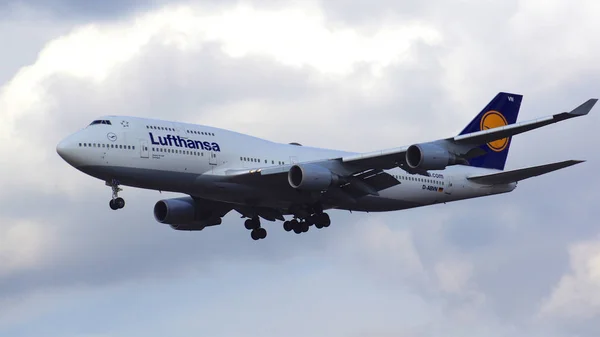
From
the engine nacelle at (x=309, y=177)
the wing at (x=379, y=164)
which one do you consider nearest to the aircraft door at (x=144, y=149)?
the wing at (x=379, y=164)

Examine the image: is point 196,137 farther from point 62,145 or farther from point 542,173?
point 542,173

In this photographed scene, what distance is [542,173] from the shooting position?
69000 mm

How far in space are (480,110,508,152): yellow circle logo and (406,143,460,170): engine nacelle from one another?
14602mm

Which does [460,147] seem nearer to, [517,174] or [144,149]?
[517,174]

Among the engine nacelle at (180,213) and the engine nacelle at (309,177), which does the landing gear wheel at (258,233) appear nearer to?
the engine nacelle at (180,213)

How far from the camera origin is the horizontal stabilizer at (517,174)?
66.6 meters

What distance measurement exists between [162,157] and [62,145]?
5029 mm

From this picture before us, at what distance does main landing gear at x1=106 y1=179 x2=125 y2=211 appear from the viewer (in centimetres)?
6328

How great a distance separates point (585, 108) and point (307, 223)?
62.2 feet

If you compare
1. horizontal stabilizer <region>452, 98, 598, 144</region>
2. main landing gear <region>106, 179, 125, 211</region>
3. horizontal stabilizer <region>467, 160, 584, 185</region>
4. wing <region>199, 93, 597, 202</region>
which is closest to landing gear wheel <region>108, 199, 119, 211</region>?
main landing gear <region>106, 179, 125, 211</region>

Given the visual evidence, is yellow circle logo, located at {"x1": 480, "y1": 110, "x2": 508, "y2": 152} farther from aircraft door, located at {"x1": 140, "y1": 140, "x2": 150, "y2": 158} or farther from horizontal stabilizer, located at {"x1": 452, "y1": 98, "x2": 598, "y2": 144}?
aircraft door, located at {"x1": 140, "y1": 140, "x2": 150, "y2": 158}

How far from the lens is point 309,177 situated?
6444 cm

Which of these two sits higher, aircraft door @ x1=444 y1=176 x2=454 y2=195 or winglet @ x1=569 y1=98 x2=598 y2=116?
aircraft door @ x1=444 y1=176 x2=454 y2=195

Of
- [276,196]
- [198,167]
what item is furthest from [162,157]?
[276,196]
